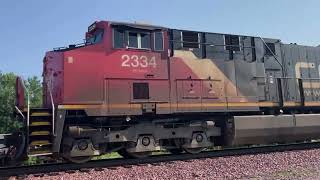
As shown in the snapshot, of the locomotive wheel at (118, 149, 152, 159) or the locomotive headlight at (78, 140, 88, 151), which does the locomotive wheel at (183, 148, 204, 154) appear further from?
the locomotive headlight at (78, 140, 88, 151)

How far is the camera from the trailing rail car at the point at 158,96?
10.2 m

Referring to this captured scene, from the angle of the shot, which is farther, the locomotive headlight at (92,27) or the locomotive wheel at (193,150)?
the locomotive wheel at (193,150)

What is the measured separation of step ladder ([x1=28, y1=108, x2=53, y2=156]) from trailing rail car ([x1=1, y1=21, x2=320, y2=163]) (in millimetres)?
24

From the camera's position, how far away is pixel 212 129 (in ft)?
40.0

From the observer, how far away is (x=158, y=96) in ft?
37.0

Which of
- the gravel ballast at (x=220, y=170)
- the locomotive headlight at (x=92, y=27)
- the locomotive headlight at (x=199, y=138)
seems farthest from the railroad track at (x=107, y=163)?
the locomotive headlight at (x=92, y=27)

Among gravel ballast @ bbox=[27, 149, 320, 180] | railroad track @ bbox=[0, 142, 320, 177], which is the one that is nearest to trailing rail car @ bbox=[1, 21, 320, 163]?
railroad track @ bbox=[0, 142, 320, 177]

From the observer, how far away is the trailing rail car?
33.4 ft

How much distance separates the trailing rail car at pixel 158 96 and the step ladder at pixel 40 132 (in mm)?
24

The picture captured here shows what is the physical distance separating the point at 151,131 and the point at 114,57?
2.30 meters

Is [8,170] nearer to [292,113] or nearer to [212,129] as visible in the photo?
[212,129]

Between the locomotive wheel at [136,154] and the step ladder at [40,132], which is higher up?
the step ladder at [40,132]

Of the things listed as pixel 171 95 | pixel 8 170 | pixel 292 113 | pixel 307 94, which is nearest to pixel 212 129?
pixel 171 95

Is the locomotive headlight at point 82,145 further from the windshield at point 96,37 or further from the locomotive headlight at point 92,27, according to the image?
the locomotive headlight at point 92,27
